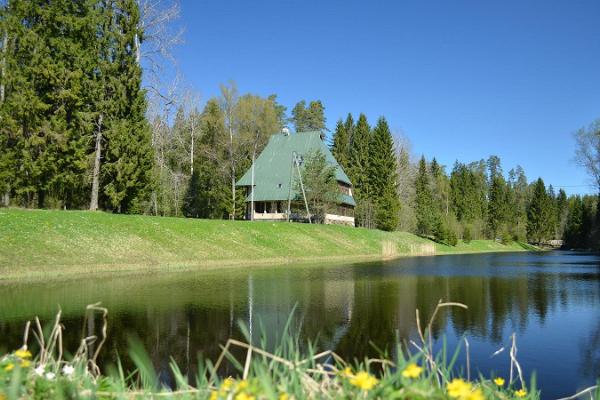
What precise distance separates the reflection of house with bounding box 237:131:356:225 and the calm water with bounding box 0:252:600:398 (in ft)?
90.3

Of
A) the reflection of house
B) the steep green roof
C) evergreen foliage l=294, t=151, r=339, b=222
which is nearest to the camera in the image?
evergreen foliage l=294, t=151, r=339, b=222

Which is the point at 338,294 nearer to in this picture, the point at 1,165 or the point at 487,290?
the point at 487,290

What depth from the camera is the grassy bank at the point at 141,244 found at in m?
18.1

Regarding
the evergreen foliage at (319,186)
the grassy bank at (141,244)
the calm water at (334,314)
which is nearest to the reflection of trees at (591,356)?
the calm water at (334,314)

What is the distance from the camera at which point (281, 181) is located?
48125 millimetres

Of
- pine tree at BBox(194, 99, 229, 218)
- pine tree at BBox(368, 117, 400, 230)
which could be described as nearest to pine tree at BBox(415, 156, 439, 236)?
pine tree at BBox(368, 117, 400, 230)

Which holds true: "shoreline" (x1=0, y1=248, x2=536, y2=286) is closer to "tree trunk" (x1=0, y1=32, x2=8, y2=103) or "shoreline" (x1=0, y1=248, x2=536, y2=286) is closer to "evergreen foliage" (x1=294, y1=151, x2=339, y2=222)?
"tree trunk" (x1=0, y1=32, x2=8, y2=103)

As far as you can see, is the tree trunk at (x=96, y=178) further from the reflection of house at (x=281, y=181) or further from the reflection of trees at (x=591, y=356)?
the reflection of trees at (x=591, y=356)

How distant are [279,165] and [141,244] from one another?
27.7 m

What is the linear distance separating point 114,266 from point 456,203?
6720cm

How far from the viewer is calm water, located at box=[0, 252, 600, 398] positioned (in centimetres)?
783

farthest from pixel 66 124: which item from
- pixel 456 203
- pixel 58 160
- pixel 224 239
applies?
pixel 456 203

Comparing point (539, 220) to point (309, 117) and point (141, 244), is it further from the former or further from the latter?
point (141, 244)

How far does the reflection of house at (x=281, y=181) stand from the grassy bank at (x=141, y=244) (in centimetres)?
876
